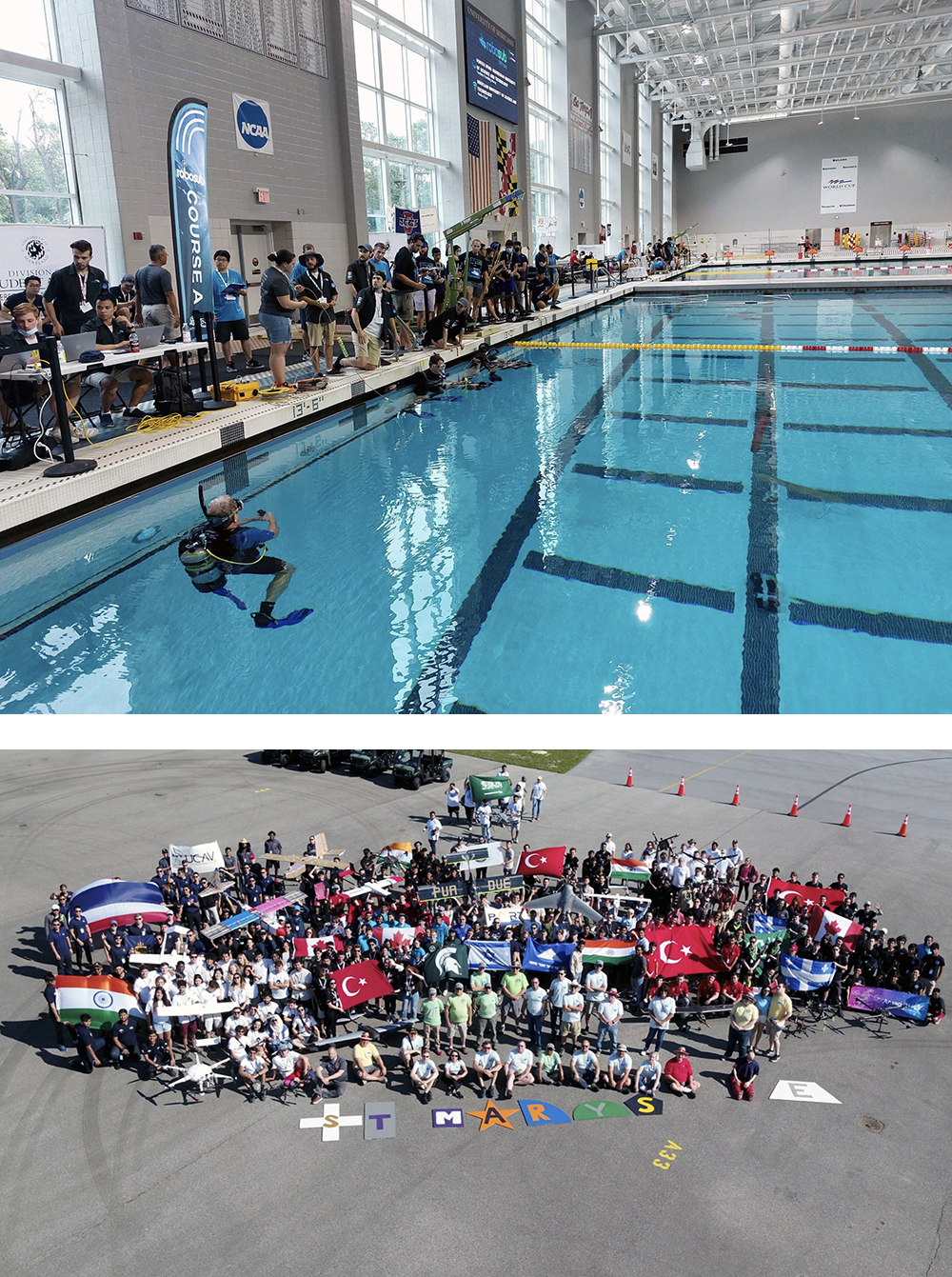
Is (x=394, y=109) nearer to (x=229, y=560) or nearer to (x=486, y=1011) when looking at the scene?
(x=229, y=560)

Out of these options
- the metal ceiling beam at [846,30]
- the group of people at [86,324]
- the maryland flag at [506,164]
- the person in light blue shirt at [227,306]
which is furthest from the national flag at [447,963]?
the metal ceiling beam at [846,30]

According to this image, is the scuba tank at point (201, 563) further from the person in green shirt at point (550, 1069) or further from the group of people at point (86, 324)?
the person in green shirt at point (550, 1069)

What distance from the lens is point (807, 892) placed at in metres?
10.9

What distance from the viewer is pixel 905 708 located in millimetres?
5562

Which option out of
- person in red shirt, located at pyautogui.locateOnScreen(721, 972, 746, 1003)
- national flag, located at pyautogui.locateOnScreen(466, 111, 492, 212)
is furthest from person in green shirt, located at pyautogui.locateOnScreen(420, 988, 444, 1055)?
national flag, located at pyautogui.locateOnScreen(466, 111, 492, 212)

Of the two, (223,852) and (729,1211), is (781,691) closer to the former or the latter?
(729,1211)

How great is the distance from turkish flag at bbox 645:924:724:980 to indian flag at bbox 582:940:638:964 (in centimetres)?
23

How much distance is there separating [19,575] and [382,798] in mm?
9826

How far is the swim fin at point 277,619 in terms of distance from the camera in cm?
667

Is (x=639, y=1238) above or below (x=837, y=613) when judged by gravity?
below

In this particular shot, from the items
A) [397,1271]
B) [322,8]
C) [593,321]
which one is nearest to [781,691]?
[397,1271]

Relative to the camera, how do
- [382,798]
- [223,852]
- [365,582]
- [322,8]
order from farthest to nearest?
[322,8] < [382,798] < [223,852] < [365,582]

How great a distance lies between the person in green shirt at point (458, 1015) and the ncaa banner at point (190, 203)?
867 cm

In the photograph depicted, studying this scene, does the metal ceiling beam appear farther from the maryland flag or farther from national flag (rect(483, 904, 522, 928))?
national flag (rect(483, 904, 522, 928))
